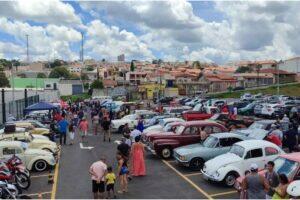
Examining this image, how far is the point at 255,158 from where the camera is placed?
619 inches

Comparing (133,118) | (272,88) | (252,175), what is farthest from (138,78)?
(252,175)

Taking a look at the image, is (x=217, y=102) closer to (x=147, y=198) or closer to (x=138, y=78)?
(x=147, y=198)

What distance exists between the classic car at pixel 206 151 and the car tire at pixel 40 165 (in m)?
5.44

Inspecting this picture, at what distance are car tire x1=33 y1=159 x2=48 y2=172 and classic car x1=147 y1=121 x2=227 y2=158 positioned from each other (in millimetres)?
4932

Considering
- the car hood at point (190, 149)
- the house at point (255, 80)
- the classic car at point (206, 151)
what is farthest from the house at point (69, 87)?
the classic car at point (206, 151)

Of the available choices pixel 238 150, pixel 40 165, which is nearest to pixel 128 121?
pixel 40 165

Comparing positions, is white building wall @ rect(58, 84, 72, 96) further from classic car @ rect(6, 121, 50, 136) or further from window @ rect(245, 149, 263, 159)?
window @ rect(245, 149, 263, 159)

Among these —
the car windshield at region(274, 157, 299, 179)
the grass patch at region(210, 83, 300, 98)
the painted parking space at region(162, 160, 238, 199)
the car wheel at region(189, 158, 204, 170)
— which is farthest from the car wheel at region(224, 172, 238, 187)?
the grass patch at region(210, 83, 300, 98)

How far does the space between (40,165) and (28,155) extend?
642 mm

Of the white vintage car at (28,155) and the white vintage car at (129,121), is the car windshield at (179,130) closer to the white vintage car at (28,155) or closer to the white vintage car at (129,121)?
the white vintage car at (28,155)

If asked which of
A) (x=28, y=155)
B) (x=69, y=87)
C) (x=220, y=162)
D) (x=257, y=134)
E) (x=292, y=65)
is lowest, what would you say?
(x=28, y=155)

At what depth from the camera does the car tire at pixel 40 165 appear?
1878cm

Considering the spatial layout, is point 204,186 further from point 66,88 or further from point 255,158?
point 66,88

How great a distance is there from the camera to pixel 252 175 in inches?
443
